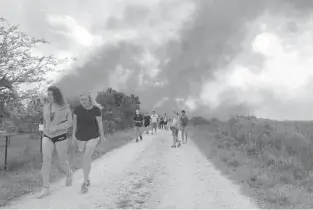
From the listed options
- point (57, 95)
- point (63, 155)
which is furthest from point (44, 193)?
point (57, 95)

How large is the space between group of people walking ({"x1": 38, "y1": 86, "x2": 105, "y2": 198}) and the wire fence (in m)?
4.72

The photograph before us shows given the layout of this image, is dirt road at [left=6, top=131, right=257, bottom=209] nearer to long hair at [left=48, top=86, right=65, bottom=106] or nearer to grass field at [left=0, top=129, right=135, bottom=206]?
grass field at [left=0, top=129, right=135, bottom=206]

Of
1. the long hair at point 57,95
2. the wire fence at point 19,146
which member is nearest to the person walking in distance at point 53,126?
the long hair at point 57,95

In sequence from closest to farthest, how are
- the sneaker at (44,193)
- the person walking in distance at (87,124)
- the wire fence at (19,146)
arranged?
the sneaker at (44,193) → the person walking in distance at (87,124) → the wire fence at (19,146)

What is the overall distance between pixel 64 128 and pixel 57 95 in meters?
0.63

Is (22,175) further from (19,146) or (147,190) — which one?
(19,146)

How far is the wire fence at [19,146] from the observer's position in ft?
39.3

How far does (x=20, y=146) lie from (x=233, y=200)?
1333cm

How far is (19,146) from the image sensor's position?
17.7 m

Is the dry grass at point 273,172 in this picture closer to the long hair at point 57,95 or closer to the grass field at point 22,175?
the long hair at point 57,95

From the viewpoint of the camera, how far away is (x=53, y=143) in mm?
6969

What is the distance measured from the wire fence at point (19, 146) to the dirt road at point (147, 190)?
113 inches

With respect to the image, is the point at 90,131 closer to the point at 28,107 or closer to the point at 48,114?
the point at 48,114

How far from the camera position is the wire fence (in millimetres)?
11972
